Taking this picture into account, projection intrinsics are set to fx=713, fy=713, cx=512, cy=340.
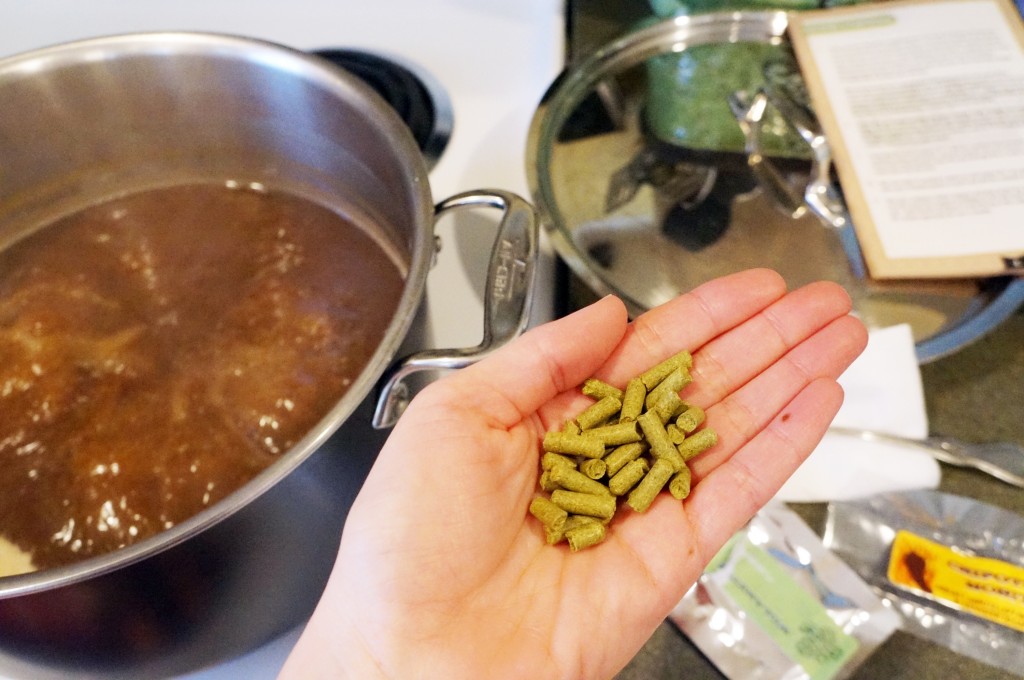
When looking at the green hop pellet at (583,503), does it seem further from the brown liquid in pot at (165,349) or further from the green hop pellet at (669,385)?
the brown liquid in pot at (165,349)

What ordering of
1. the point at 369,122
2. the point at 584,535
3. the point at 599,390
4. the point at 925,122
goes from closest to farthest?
the point at 584,535 < the point at 599,390 < the point at 369,122 < the point at 925,122

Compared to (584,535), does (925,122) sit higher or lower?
higher

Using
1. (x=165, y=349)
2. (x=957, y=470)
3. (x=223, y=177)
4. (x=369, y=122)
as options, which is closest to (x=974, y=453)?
(x=957, y=470)

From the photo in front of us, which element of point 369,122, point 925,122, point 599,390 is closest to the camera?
point 599,390

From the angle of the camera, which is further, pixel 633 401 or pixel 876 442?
pixel 876 442

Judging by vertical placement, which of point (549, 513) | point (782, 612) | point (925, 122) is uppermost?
point (925, 122)

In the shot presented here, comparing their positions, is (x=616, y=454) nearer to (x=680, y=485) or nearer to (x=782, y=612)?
(x=680, y=485)

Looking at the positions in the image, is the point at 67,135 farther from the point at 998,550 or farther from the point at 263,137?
the point at 998,550
